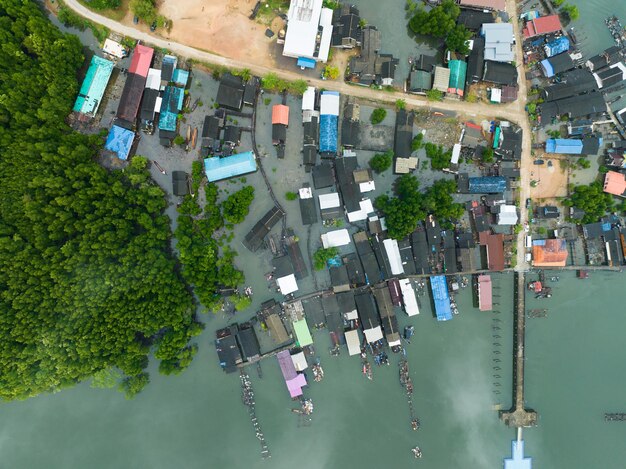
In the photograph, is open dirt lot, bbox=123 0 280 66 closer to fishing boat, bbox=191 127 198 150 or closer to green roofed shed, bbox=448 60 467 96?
fishing boat, bbox=191 127 198 150

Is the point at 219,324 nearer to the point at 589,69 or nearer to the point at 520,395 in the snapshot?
the point at 520,395

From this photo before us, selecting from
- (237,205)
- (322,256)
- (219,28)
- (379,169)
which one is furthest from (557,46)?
(237,205)

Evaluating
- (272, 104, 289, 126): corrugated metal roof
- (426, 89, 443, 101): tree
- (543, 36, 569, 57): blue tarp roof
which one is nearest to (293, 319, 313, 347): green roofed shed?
(272, 104, 289, 126): corrugated metal roof

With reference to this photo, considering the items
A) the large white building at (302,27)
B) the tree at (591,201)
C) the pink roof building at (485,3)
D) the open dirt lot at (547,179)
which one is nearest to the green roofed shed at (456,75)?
the pink roof building at (485,3)

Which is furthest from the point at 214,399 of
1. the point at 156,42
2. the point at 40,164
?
Result: the point at 156,42

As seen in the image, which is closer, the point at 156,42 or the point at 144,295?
the point at 144,295
